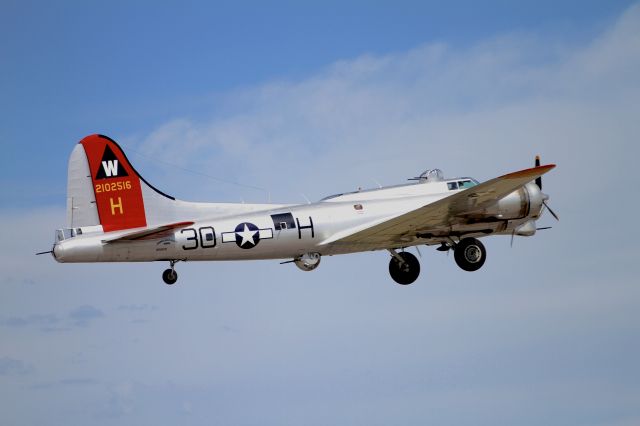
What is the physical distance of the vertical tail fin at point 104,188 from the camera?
103ft

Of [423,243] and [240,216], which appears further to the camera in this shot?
[423,243]

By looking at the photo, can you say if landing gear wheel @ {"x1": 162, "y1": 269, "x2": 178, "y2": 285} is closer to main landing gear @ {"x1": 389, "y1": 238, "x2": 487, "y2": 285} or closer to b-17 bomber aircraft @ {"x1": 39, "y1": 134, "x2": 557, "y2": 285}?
b-17 bomber aircraft @ {"x1": 39, "y1": 134, "x2": 557, "y2": 285}

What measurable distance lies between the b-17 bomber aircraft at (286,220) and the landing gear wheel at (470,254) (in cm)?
3

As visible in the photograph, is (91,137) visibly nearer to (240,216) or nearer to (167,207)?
(167,207)

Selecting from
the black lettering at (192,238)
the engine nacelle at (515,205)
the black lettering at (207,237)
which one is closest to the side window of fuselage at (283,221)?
the black lettering at (207,237)

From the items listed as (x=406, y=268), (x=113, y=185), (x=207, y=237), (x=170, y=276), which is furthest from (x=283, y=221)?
(x=406, y=268)

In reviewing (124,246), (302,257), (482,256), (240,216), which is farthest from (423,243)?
(124,246)

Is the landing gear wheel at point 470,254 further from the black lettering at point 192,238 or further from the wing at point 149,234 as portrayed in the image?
the wing at point 149,234

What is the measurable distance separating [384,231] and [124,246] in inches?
335

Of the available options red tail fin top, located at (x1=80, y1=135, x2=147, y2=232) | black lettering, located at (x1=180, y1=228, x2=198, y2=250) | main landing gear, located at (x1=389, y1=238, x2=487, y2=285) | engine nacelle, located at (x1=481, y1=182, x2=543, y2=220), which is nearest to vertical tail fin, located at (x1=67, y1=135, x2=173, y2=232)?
red tail fin top, located at (x1=80, y1=135, x2=147, y2=232)

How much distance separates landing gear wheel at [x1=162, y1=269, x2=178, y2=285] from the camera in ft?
103

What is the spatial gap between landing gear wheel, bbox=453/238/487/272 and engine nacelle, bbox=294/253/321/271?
4.90 meters

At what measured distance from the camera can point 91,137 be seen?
107ft

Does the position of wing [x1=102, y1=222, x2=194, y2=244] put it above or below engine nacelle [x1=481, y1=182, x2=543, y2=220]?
above
